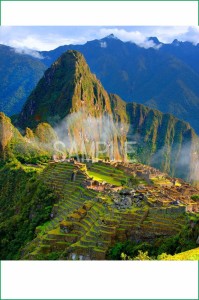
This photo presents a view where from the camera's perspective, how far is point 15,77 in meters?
114

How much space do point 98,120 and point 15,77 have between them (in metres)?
31.9

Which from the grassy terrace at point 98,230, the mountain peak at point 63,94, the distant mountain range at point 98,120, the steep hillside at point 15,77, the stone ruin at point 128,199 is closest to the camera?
the grassy terrace at point 98,230

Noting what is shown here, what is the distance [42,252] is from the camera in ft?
52.9

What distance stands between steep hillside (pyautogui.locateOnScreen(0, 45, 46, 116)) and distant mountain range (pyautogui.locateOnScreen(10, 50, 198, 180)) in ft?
65.1

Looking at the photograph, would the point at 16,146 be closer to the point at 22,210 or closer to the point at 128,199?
the point at 22,210

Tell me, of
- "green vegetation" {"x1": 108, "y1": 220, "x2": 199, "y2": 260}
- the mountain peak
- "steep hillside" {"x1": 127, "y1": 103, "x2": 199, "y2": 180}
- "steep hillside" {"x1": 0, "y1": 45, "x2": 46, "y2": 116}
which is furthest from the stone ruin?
"steep hillside" {"x1": 0, "y1": 45, "x2": 46, "y2": 116}

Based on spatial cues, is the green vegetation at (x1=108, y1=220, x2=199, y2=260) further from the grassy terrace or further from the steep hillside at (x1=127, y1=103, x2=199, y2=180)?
the steep hillside at (x1=127, y1=103, x2=199, y2=180)

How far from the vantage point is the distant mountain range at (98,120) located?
255 ft

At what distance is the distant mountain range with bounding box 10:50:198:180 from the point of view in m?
77.8

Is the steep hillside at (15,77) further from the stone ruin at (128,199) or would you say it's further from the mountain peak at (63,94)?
the stone ruin at (128,199)

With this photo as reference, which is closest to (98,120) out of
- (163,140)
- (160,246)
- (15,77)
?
(15,77)

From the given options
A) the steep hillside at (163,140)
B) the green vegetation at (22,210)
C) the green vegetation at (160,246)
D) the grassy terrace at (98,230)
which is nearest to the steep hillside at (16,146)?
the green vegetation at (22,210)

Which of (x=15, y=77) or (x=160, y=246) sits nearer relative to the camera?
(x=160, y=246)

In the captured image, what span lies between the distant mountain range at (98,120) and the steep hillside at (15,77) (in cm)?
1983
